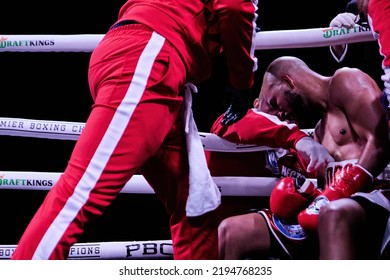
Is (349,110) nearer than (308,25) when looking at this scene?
Yes

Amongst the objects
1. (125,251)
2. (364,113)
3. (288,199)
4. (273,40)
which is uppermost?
(273,40)

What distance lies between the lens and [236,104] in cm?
163

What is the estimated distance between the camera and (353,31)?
67.0 inches

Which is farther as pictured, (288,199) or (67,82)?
(67,82)

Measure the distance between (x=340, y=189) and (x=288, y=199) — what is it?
16 centimetres

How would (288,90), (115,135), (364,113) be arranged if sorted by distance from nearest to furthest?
1. (115,135)
2. (364,113)
3. (288,90)

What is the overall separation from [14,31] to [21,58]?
0.13m

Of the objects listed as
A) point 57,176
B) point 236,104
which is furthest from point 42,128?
point 236,104

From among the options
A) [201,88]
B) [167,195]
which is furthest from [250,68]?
[201,88]

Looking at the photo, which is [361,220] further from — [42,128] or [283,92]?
[42,128]

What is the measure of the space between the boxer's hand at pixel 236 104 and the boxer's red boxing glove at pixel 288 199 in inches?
8.9

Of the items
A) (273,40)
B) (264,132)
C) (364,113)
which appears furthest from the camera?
(264,132)
